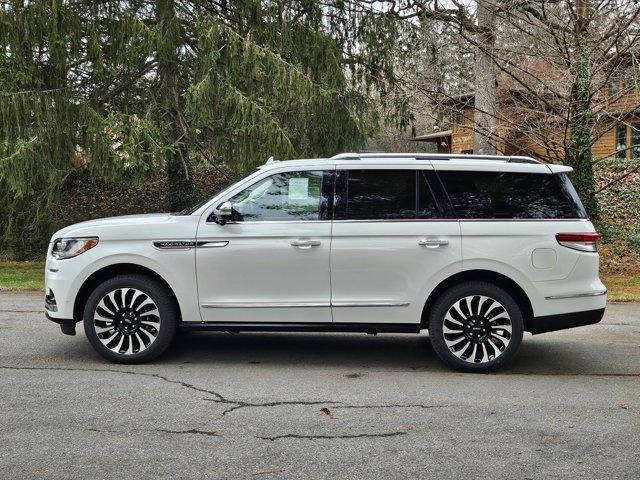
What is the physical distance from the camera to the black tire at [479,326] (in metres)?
6.42

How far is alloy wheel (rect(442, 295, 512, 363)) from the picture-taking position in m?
6.43

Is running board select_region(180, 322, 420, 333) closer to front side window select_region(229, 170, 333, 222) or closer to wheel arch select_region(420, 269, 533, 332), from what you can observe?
wheel arch select_region(420, 269, 533, 332)

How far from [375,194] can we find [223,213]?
4.78 feet

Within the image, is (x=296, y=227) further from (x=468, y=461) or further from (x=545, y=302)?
(x=468, y=461)

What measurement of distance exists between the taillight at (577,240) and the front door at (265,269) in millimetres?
2171

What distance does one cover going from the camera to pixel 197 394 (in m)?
5.66

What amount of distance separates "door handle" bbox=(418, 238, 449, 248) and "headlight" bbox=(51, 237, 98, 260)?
10.2ft

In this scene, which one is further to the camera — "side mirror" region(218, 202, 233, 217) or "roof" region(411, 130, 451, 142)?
"roof" region(411, 130, 451, 142)

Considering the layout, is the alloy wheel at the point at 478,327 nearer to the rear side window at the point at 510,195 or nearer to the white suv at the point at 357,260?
the white suv at the point at 357,260

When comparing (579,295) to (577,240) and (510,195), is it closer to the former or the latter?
(577,240)

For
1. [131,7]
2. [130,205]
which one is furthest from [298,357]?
[130,205]

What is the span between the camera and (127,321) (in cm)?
661

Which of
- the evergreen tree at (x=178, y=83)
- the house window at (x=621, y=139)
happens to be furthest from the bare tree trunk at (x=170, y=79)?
the house window at (x=621, y=139)

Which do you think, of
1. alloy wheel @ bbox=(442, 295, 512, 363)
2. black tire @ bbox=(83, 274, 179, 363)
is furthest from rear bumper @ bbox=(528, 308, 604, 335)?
black tire @ bbox=(83, 274, 179, 363)
